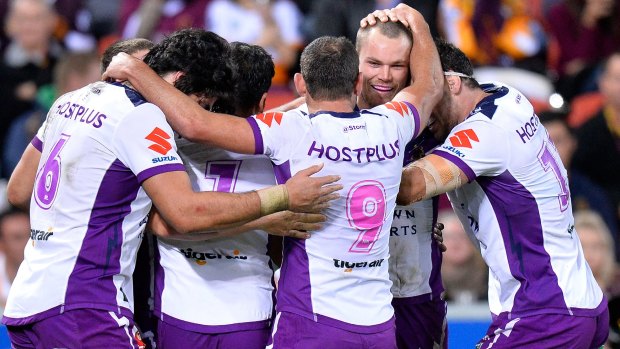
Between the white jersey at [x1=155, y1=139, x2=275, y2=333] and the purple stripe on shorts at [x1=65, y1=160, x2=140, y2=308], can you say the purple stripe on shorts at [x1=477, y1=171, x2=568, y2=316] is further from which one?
the purple stripe on shorts at [x1=65, y1=160, x2=140, y2=308]

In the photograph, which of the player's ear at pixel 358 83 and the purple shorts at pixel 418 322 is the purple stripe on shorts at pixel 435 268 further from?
the player's ear at pixel 358 83

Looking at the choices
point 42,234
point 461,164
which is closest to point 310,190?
point 461,164

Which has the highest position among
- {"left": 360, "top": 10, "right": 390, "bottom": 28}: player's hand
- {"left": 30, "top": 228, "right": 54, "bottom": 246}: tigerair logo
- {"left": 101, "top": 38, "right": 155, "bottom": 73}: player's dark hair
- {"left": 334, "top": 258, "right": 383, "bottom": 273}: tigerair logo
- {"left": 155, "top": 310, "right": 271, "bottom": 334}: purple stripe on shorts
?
{"left": 360, "top": 10, "right": 390, "bottom": 28}: player's hand

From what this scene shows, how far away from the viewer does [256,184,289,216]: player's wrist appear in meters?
5.46

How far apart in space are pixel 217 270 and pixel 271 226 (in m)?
0.48

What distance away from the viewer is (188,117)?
18.1 ft

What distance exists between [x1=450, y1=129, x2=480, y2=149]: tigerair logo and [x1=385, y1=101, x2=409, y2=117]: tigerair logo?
31 centimetres

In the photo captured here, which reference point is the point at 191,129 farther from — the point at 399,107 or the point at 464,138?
the point at 464,138

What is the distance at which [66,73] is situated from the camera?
35.5 ft

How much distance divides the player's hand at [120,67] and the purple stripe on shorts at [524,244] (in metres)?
1.98

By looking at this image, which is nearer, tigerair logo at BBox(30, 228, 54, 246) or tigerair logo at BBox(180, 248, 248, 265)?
tigerair logo at BBox(30, 228, 54, 246)

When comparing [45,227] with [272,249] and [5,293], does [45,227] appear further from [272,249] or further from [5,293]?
[5,293]

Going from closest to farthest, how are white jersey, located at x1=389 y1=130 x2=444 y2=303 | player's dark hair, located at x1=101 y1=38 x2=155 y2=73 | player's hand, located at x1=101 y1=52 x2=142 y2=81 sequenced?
player's hand, located at x1=101 y1=52 x2=142 y2=81 → player's dark hair, located at x1=101 y1=38 x2=155 y2=73 → white jersey, located at x1=389 y1=130 x2=444 y2=303

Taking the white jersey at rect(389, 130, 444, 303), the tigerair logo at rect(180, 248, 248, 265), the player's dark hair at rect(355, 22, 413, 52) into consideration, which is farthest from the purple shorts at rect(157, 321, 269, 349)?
the player's dark hair at rect(355, 22, 413, 52)
